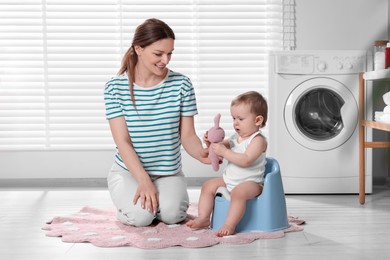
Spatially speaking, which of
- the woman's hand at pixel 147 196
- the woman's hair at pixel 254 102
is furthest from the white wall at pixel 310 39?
the woman's hair at pixel 254 102

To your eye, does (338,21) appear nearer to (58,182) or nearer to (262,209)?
(262,209)

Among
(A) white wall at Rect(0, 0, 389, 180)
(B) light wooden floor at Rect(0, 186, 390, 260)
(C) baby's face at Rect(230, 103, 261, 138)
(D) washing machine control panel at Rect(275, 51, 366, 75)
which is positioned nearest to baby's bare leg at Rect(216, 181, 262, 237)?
(B) light wooden floor at Rect(0, 186, 390, 260)

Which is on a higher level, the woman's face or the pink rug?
the woman's face

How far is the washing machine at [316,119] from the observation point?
3098mm

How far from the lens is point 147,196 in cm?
218

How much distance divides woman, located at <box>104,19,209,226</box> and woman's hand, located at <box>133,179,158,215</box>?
33 mm

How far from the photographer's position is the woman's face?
2.19m

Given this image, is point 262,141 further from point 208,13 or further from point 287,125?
point 208,13

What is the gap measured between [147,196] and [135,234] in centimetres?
16

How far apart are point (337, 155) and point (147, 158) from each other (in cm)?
128

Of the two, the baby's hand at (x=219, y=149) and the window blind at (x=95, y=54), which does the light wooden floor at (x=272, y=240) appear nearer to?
the baby's hand at (x=219, y=149)

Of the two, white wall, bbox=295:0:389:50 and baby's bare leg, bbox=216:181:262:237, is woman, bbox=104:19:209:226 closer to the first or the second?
baby's bare leg, bbox=216:181:262:237

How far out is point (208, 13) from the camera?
143 inches

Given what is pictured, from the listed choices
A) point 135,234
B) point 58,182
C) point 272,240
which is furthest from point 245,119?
point 58,182
